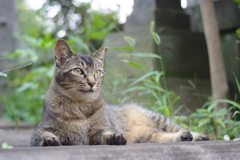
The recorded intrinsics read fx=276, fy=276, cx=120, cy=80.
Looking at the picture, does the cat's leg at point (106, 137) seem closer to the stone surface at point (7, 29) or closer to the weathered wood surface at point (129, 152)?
the weathered wood surface at point (129, 152)

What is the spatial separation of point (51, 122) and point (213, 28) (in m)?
2.18

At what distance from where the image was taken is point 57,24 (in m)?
6.84

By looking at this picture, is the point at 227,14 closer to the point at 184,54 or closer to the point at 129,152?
the point at 184,54

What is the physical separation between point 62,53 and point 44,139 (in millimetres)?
842

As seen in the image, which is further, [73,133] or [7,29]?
[7,29]

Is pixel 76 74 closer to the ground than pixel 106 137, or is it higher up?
higher up

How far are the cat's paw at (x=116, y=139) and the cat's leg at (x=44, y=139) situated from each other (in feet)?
1.16

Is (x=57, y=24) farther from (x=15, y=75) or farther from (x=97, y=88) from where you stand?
(x=97, y=88)

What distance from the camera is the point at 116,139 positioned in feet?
6.35

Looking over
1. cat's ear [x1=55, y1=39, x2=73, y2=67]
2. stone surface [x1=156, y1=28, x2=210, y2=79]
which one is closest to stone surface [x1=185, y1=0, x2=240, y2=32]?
stone surface [x1=156, y1=28, x2=210, y2=79]

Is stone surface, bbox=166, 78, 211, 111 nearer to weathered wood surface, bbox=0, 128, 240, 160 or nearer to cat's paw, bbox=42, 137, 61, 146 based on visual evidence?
weathered wood surface, bbox=0, 128, 240, 160

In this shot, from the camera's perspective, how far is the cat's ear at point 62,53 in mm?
2424

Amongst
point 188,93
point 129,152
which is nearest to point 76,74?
point 129,152

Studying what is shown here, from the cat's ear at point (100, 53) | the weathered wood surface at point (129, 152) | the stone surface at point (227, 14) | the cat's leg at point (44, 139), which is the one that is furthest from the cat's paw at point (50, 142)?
the stone surface at point (227, 14)
